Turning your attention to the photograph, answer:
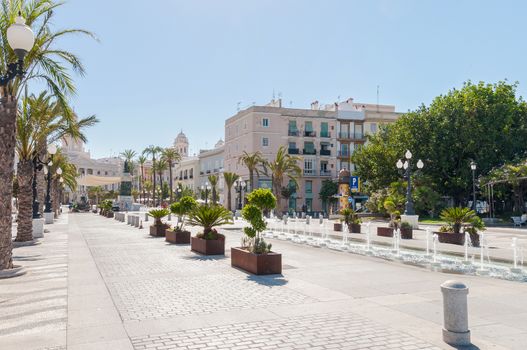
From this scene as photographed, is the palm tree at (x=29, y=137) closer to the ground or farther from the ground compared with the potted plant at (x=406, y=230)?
farther from the ground

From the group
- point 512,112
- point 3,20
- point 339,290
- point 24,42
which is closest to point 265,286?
point 339,290

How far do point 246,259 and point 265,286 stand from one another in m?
1.91

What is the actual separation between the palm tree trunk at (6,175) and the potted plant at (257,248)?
538 centimetres

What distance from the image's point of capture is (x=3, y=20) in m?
12.1

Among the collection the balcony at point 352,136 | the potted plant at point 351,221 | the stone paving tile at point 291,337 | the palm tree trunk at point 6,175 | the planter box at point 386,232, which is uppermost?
the balcony at point 352,136

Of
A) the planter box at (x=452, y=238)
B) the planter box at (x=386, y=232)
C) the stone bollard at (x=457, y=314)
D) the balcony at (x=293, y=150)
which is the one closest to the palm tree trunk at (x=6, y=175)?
the stone bollard at (x=457, y=314)

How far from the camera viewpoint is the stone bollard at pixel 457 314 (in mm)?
5281

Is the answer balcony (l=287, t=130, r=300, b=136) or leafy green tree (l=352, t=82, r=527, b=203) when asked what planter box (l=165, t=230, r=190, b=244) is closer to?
leafy green tree (l=352, t=82, r=527, b=203)

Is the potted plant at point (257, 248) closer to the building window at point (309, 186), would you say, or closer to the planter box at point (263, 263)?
the planter box at point (263, 263)

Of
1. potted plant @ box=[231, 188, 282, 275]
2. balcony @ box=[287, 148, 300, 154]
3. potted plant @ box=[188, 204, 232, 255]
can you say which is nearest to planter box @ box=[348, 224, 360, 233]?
potted plant @ box=[188, 204, 232, 255]

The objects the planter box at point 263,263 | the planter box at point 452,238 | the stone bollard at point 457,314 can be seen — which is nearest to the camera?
the stone bollard at point 457,314

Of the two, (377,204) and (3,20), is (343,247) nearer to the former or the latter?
(3,20)

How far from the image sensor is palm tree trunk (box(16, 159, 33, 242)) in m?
18.2

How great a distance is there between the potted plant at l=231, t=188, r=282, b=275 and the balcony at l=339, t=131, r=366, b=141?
173ft
